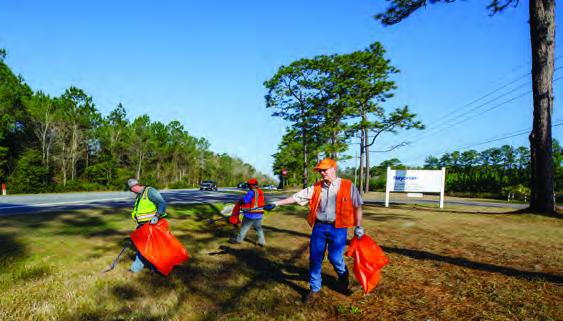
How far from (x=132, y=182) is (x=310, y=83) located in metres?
20.2

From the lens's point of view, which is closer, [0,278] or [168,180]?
[0,278]

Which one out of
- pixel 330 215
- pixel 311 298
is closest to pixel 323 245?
pixel 330 215

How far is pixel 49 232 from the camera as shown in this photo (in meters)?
7.37

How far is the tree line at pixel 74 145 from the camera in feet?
111

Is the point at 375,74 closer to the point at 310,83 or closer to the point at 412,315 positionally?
the point at 310,83

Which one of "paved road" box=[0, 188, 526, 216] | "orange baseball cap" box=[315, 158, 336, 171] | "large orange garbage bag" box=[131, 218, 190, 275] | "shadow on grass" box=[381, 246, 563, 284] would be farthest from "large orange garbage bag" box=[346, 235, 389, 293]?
"paved road" box=[0, 188, 526, 216]

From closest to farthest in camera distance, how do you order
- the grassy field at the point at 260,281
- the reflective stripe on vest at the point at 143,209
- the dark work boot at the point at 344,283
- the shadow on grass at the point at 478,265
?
the grassy field at the point at 260,281 < the dark work boot at the point at 344,283 < the shadow on grass at the point at 478,265 < the reflective stripe on vest at the point at 143,209

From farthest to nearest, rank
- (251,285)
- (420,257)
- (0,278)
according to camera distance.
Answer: (420,257)
(251,285)
(0,278)

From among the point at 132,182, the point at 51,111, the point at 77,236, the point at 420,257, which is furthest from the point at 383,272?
the point at 51,111

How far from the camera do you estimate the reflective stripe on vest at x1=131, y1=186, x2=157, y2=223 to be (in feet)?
17.1

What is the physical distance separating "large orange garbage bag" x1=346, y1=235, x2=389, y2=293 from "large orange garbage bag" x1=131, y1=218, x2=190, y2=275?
2.79 meters

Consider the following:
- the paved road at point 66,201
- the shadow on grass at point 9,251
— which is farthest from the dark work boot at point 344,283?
the paved road at point 66,201

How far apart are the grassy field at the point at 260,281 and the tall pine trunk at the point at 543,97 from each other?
457 cm

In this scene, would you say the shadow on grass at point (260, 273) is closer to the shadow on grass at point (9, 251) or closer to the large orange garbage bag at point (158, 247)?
Result: the large orange garbage bag at point (158, 247)
